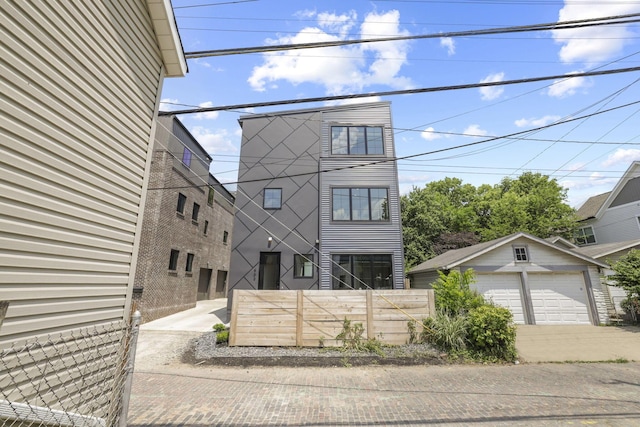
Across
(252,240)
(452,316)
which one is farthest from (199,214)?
(452,316)

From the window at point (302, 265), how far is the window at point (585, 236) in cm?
2399

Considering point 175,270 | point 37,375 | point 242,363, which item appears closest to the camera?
point 37,375

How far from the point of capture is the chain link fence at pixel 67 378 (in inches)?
82.0

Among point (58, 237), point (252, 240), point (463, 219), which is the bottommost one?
point (58, 237)

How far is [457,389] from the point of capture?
534 centimetres

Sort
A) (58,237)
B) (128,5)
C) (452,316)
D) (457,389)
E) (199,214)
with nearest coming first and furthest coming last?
1. (58,237)
2. (128,5)
3. (457,389)
4. (452,316)
5. (199,214)

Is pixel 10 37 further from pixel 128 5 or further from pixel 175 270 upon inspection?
pixel 175 270

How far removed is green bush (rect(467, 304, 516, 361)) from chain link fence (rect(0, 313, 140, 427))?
8.00m

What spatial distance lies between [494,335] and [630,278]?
28.1 ft

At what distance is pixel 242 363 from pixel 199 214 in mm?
12682

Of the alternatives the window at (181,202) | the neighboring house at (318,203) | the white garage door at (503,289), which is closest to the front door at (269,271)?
the neighboring house at (318,203)

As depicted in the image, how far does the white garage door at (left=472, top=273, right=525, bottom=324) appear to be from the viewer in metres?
11.5

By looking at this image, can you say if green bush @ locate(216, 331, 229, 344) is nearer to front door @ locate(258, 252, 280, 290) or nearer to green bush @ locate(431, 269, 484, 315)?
front door @ locate(258, 252, 280, 290)

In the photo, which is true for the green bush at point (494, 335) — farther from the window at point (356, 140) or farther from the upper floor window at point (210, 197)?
the upper floor window at point (210, 197)
